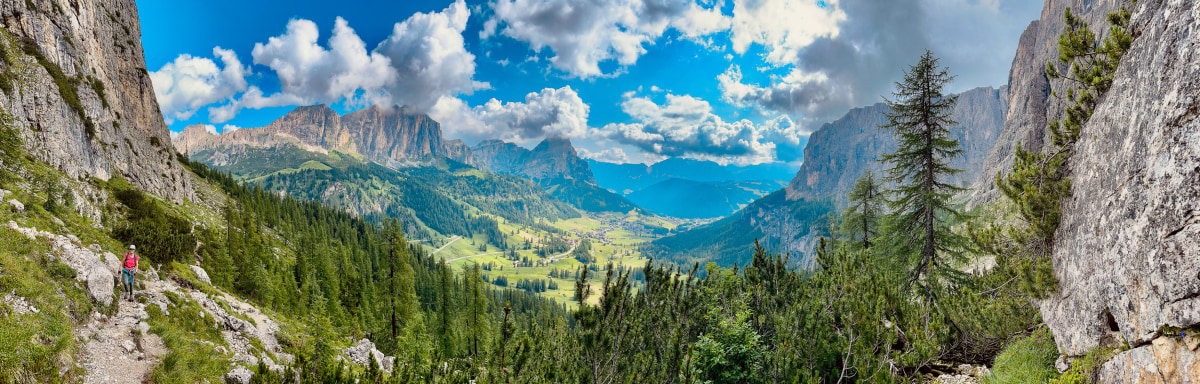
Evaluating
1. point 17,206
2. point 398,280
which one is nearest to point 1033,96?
point 398,280

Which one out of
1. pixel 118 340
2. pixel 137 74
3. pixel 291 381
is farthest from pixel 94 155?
pixel 291 381

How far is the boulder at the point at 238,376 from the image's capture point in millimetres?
15273

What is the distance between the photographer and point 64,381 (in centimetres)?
1073

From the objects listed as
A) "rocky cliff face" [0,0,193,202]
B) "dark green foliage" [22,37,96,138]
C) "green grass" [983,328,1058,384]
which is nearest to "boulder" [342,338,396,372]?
"green grass" [983,328,1058,384]

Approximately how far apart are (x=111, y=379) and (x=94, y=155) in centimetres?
4904

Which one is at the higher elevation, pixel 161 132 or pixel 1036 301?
pixel 161 132

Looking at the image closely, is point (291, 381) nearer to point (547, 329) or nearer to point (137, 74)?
point (547, 329)

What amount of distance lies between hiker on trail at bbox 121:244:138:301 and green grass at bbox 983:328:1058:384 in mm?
29263

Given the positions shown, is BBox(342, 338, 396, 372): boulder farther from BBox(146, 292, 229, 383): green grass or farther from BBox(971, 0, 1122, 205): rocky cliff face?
BBox(971, 0, 1122, 205): rocky cliff face

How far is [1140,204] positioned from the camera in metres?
6.43

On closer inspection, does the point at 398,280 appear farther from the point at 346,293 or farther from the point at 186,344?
the point at 346,293

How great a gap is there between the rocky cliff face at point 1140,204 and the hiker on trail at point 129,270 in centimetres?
2956

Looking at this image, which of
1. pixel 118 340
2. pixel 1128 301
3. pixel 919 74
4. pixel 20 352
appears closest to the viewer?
pixel 1128 301

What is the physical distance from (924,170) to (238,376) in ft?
102
